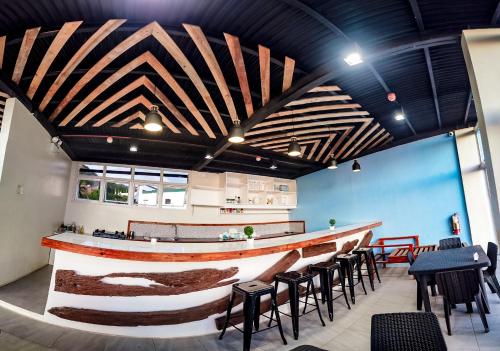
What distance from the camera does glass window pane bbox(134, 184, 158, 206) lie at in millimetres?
6980

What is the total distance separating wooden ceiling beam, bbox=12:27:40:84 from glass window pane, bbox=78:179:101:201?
383 cm

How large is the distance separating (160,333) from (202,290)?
2.00ft

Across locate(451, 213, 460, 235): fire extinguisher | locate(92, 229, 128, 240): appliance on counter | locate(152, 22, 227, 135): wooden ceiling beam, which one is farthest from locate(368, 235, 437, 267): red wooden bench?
locate(92, 229, 128, 240): appliance on counter

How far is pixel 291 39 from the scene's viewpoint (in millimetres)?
2842

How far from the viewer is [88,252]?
218 centimetres

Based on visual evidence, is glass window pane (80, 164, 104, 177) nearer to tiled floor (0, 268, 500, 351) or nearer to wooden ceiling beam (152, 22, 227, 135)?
tiled floor (0, 268, 500, 351)

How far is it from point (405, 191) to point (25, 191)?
886 centimetres

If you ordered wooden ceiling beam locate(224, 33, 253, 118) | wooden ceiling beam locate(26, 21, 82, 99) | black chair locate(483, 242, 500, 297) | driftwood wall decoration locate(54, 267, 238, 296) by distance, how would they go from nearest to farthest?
1. driftwood wall decoration locate(54, 267, 238, 296)
2. wooden ceiling beam locate(26, 21, 82, 99)
3. wooden ceiling beam locate(224, 33, 253, 118)
4. black chair locate(483, 242, 500, 297)

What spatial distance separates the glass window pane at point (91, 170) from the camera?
22.1ft

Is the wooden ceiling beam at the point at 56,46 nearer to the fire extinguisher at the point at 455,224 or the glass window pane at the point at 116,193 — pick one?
the glass window pane at the point at 116,193

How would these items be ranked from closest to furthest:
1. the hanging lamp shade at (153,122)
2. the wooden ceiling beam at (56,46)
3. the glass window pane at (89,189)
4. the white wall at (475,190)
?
the wooden ceiling beam at (56,46)
the hanging lamp shade at (153,122)
the white wall at (475,190)
the glass window pane at (89,189)

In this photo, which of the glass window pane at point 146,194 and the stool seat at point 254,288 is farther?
the glass window pane at point 146,194

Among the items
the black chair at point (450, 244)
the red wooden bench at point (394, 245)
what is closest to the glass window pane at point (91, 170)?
the red wooden bench at point (394, 245)

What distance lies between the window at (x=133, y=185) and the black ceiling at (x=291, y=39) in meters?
2.41
